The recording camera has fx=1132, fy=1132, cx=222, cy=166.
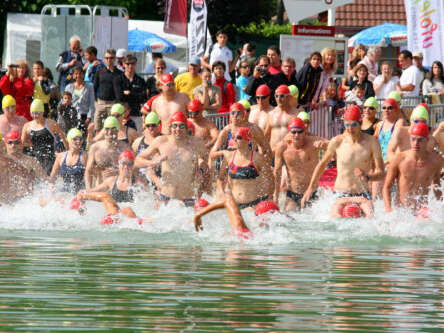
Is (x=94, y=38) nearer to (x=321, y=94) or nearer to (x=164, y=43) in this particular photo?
(x=321, y=94)

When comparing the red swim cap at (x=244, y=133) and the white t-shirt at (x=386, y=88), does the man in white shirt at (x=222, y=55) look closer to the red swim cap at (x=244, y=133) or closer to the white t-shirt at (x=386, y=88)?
the white t-shirt at (x=386, y=88)

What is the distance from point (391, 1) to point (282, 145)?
25665mm

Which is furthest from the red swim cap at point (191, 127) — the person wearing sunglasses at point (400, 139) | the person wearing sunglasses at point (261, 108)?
the person wearing sunglasses at point (400, 139)

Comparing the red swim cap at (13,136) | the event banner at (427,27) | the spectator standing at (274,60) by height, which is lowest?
the red swim cap at (13,136)

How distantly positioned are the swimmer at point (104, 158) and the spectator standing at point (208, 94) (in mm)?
1796

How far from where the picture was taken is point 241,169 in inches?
576

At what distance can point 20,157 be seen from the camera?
642 inches

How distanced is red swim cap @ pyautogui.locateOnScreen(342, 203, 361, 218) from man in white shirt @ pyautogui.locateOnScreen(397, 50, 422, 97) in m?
4.06

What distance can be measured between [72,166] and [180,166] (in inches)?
96.1

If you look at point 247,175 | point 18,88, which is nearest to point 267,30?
point 18,88

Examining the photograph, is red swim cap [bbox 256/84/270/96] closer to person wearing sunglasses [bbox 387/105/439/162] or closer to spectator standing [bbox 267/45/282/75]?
spectator standing [bbox 267/45/282/75]

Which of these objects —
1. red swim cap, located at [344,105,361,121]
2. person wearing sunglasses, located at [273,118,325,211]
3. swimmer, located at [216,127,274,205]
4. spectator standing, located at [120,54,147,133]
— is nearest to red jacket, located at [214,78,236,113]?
spectator standing, located at [120,54,147,133]

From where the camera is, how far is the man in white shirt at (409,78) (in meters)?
17.7

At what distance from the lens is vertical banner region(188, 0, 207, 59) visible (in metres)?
20.1
